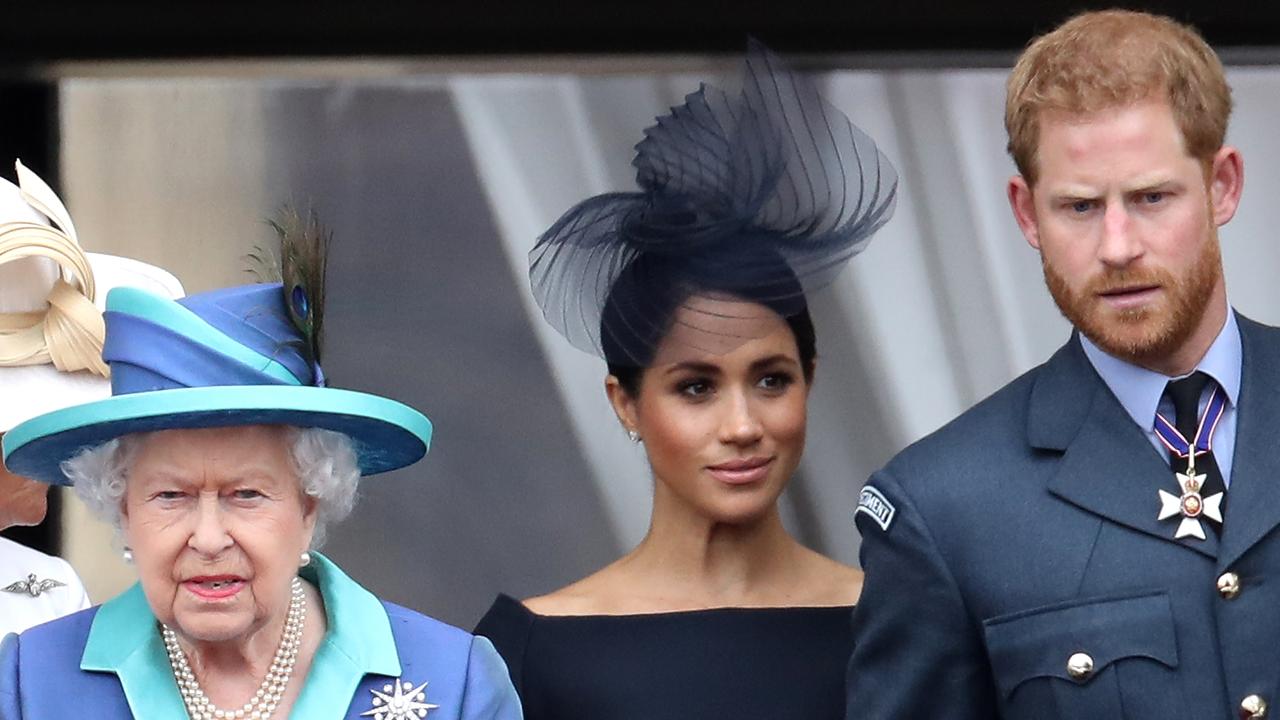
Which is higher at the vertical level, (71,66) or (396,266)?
(71,66)

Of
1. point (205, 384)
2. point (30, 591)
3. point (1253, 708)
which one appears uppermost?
point (205, 384)

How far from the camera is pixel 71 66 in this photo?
4.63m

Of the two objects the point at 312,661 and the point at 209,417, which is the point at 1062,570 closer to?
the point at 312,661

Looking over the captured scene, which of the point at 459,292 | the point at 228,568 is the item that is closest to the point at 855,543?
the point at 459,292

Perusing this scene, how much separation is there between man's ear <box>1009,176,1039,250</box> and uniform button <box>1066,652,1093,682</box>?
54 cm

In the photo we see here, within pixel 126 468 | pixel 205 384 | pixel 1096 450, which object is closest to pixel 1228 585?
pixel 1096 450

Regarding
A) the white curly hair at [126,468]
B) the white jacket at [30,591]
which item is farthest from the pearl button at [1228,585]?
the white jacket at [30,591]

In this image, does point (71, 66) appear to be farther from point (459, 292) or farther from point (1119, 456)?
point (1119, 456)

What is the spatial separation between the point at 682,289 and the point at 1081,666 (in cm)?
108

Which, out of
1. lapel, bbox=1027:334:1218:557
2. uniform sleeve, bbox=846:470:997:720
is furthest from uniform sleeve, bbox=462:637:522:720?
lapel, bbox=1027:334:1218:557

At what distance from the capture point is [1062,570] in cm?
302

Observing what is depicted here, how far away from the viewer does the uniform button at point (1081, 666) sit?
296cm

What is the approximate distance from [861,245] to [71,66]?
1750 mm

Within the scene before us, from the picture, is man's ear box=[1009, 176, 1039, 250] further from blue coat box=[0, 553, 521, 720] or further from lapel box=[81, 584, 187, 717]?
Answer: lapel box=[81, 584, 187, 717]
